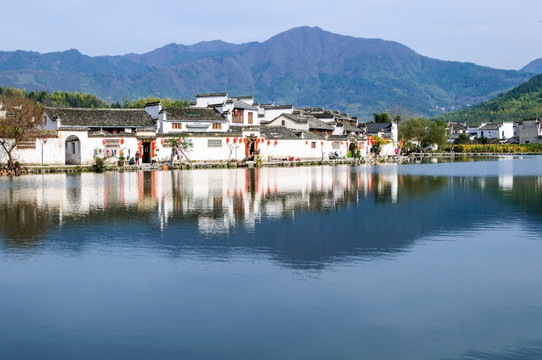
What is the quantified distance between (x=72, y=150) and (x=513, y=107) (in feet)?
493

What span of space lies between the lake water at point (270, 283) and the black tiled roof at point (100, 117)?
29.4m

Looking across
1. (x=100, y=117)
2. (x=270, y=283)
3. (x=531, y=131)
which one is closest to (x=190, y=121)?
(x=100, y=117)

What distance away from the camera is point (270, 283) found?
444 inches

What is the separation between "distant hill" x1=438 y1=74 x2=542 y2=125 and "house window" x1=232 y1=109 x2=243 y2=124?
111306 mm

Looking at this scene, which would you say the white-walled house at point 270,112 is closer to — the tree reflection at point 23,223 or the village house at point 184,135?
the village house at point 184,135

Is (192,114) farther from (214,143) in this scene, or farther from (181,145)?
(181,145)

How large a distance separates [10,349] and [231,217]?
1197 cm

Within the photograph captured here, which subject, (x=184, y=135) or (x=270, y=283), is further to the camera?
(x=184, y=135)

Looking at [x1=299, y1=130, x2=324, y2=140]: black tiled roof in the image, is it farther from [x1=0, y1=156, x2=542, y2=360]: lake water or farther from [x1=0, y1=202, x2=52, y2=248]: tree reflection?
[x1=0, y1=202, x2=52, y2=248]: tree reflection

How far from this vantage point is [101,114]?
175 ft

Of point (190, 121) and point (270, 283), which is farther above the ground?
point (190, 121)

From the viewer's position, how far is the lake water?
838cm

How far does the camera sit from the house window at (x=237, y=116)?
64562mm

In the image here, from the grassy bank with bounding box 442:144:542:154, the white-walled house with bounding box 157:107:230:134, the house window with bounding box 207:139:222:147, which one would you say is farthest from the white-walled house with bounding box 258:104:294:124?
the grassy bank with bounding box 442:144:542:154
